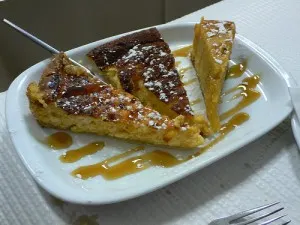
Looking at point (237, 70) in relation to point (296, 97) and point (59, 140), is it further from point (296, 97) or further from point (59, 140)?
point (59, 140)

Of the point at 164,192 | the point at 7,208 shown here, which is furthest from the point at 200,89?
the point at 7,208

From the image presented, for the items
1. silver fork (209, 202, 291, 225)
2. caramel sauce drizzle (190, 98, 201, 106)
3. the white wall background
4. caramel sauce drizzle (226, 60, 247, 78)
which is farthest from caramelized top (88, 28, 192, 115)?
the white wall background

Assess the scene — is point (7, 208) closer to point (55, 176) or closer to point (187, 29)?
point (55, 176)

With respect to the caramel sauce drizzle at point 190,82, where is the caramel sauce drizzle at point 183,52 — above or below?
above

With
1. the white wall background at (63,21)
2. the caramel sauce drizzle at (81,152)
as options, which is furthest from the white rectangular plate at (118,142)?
the white wall background at (63,21)

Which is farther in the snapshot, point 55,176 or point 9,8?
point 9,8

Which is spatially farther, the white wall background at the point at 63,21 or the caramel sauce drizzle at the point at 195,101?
the white wall background at the point at 63,21

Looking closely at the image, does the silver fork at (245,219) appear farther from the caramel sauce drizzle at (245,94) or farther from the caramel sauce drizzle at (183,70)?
the caramel sauce drizzle at (183,70)
